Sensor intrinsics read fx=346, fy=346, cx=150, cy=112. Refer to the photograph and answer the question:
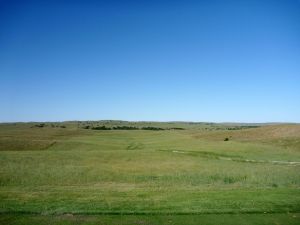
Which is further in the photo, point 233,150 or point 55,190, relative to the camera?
point 233,150

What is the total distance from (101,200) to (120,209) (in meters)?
2.52

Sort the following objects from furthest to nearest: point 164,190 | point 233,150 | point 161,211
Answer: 1. point 233,150
2. point 164,190
3. point 161,211

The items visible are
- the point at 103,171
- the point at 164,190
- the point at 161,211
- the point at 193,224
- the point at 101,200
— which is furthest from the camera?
the point at 103,171

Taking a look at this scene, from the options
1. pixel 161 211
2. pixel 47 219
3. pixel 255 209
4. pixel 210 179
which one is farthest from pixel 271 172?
pixel 47 219

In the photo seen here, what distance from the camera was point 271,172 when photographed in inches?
A: 1284

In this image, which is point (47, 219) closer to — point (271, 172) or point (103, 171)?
point (103, 171)

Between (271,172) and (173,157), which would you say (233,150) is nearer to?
(173,157)

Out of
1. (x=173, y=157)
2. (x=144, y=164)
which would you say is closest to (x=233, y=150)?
(x=173, y=157)

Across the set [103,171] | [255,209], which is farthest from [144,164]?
[255,209]

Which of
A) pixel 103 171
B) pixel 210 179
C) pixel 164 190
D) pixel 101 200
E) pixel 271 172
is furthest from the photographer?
pixel 103 171

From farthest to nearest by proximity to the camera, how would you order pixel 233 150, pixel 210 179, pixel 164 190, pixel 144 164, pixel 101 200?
pixel 233 150 → pixel 144 164 → pixel 210 179 → pixel 164 190 → pixel 101 200

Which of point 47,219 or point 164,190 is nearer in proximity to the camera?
point 47,219

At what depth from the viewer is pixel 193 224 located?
13.4 m

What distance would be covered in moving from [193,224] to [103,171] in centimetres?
2338
